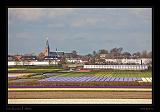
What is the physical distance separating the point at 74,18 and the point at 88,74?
44 cm

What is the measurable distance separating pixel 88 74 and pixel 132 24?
509mm

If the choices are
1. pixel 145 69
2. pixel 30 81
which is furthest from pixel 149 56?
pixel 30 81

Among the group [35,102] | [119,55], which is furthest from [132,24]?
[35,102]

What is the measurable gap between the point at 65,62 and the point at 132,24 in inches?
23.2

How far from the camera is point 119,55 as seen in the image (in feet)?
36.3

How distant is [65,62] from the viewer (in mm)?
11094

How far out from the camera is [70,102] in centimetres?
1106

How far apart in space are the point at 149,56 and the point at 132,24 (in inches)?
10.9
